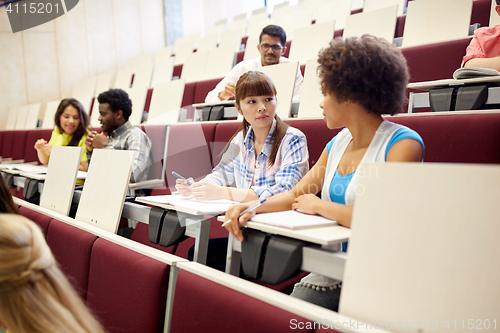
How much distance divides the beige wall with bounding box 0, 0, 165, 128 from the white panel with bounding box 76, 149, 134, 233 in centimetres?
156

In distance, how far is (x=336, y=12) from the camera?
1450 mm

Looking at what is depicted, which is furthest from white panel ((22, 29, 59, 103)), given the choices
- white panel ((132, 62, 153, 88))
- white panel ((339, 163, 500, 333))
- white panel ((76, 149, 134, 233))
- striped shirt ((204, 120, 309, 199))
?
white panel ((339, 163, 500, 333))

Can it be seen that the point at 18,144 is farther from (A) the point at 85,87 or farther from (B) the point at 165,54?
(B) the point at 165,54

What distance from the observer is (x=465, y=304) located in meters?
0.19

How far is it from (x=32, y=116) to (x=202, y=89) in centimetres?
83

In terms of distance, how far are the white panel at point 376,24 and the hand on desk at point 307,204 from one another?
751mm

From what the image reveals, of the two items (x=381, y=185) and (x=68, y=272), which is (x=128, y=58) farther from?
(x=381, y=185)

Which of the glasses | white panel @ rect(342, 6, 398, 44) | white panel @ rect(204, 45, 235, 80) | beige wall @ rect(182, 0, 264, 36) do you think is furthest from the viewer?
beige wall @ rect(182, 0, 264, 36)

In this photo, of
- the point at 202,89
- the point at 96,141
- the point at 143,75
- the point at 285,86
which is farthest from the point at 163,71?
the point at 285,86

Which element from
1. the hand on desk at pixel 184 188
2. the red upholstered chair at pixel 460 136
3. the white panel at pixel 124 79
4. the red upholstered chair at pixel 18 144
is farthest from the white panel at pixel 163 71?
the red upholstered chair at pixel 460 136

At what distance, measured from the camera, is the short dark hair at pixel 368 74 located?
0.31m

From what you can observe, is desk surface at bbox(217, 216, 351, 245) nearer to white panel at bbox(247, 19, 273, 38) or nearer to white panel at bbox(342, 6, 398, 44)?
white panel at bbox(342, 6, 398, 44)

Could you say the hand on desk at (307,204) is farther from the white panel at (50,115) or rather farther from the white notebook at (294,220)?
the white panel at (50,115)

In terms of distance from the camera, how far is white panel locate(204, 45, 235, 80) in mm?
1296
